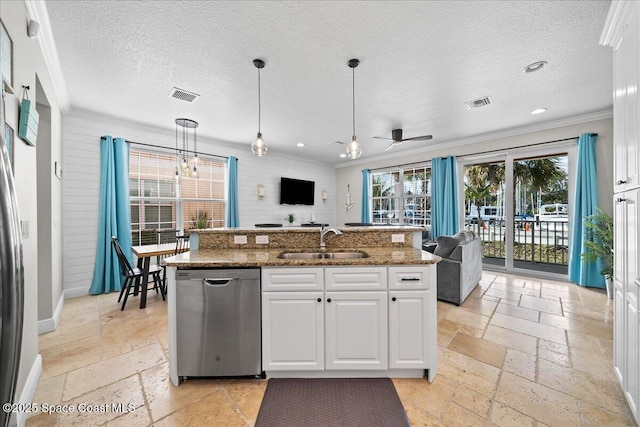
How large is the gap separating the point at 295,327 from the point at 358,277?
1.88 ft

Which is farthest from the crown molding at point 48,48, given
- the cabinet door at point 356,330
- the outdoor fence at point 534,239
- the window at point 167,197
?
the outdoor fence at point 534,239

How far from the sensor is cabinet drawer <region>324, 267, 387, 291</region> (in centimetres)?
187

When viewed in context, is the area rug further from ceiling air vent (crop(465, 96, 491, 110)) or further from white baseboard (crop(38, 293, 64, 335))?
ceiling air vent (crop(465, 96, 491, 110))

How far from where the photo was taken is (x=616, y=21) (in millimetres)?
1655

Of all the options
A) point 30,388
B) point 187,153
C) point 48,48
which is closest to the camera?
point 30,388

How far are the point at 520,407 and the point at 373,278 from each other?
119 centimetres

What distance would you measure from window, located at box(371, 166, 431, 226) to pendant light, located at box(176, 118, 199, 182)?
4.51 metres

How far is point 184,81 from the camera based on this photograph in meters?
2.99

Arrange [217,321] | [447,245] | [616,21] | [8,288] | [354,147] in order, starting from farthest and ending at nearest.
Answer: [447,245], [354,147], [217,321], [616,21], [8,288]

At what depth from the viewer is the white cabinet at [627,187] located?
1439mm

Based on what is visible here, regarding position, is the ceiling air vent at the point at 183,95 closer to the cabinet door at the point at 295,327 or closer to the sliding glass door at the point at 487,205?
the cabinet door at the point at 295,327

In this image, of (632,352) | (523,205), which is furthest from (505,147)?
(632,352)

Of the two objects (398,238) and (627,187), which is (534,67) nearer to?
(627,187)

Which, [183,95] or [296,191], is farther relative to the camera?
[296,191]
